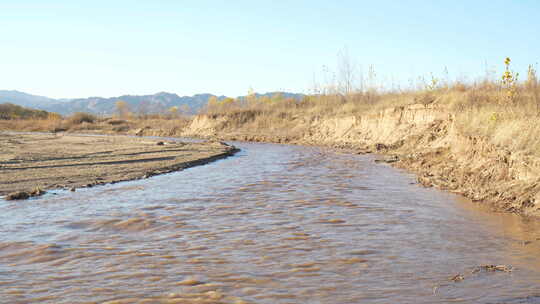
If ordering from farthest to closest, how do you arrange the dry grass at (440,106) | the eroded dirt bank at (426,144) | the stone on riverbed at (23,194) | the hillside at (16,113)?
the hillside at (16,113), the dry grass at (440,106), the stone on riverbed at (23,194), the eroded dirt bank at (426,144)

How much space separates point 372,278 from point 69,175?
26.4ft

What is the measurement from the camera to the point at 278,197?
26.7 ft

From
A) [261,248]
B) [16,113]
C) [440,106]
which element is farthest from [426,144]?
[16,113]

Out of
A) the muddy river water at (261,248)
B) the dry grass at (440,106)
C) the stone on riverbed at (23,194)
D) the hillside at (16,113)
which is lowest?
the muddy river water at (261,248)

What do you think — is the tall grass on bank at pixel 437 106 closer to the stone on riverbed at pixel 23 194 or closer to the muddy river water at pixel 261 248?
the muddy river water at pixel 261 248

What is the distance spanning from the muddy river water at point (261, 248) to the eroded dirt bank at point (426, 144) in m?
0.57

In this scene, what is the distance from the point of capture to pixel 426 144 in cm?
1606

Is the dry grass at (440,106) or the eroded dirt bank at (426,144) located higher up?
the dry grass at (440,106)

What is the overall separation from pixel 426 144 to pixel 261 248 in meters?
12.5

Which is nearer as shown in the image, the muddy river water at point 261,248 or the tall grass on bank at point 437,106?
the muddy river water at point 261,248

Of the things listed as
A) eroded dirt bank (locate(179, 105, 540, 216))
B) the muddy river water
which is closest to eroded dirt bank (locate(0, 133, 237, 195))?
the muddy river water

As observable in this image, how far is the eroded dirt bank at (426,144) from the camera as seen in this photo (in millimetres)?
7047

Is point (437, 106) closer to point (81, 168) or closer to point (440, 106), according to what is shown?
point (440, 106)

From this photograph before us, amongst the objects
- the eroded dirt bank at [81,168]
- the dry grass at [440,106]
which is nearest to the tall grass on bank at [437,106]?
the dry grass at [440,106]
